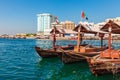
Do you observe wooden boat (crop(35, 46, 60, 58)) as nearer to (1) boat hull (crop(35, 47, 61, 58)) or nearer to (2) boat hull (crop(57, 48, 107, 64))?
(1) boat hull (crop(35, 47, 61, 58))

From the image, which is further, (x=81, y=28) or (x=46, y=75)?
(x=81, y=28)

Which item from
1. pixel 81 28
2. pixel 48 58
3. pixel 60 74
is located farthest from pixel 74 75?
pixel 48 58

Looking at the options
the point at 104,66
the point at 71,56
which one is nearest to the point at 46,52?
the point at 71,56

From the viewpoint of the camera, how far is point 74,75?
22906 mm

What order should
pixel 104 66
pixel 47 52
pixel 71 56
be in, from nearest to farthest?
pixel 104 66 < pixel 71 56 < pixel 47 52

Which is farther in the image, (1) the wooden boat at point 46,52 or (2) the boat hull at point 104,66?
(1) the wooden boat at point 46,52

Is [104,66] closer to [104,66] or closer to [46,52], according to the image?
[104,66]

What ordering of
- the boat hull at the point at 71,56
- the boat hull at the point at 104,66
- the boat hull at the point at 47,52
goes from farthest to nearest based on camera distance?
the boat hull at the point at 47,52, the boat hull at the point at 71,56, the boat hull at the point at 104,66

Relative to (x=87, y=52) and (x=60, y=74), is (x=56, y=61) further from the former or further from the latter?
(x=60, y=74)

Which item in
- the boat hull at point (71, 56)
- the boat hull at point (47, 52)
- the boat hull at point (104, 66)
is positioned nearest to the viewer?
the boat hull at point (104, 66)

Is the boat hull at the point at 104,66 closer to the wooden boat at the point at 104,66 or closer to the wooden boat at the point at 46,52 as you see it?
the wooden boat at the point at 104,66

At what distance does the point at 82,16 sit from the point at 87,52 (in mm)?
6434

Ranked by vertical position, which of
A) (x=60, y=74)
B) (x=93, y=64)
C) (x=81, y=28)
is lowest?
(x=60, y=74)

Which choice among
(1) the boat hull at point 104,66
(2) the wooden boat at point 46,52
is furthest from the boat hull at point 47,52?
(1) the boat hull at point 104,66
